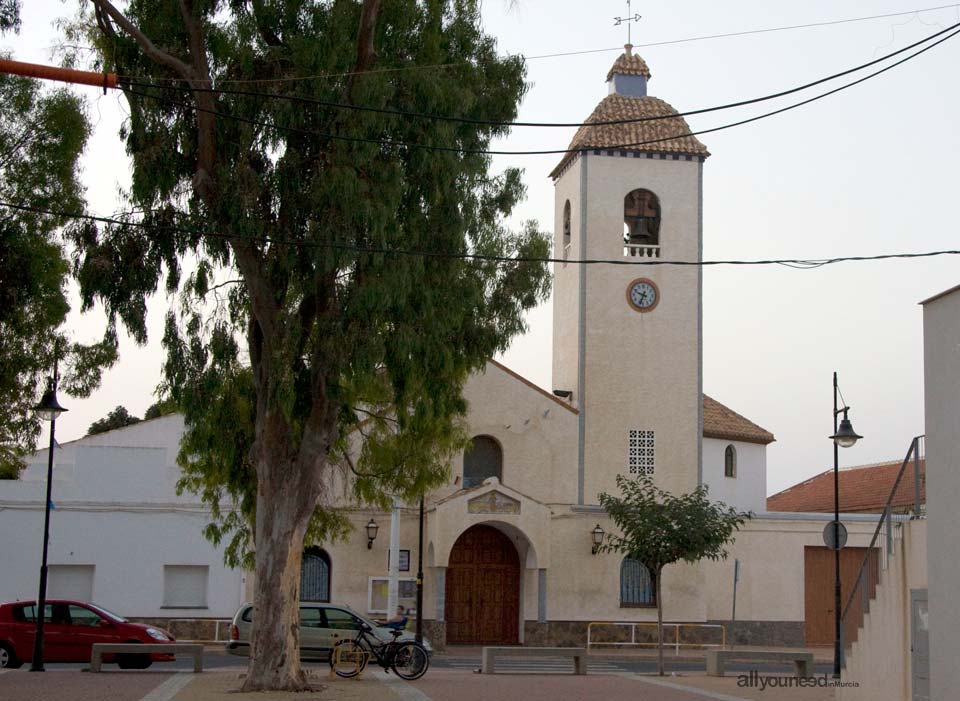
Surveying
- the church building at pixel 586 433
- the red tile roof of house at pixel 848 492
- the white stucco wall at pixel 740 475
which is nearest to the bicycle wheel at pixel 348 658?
the church building at pixel 586 433

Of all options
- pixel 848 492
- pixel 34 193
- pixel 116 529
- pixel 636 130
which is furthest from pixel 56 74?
pixel 848 492

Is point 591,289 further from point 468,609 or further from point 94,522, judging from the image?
point 94,522

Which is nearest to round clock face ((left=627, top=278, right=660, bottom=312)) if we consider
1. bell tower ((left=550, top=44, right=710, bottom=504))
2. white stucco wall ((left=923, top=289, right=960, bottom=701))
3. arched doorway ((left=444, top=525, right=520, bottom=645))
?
bell tower ((left=550, top=44, right=710, bottom=504))

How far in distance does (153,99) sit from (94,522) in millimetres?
16216

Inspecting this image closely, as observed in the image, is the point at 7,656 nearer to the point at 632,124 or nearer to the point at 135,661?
the point at 135,661

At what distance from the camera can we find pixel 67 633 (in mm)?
27453

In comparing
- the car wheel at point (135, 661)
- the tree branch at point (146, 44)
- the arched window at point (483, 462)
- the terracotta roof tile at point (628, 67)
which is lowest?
the car wheel at point (135, 661)

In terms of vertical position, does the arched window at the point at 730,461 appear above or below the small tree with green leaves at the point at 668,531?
above

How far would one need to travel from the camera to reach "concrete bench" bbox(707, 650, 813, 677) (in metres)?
25.0

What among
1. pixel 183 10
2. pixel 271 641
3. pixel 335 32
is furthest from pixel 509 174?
pixel 271 641

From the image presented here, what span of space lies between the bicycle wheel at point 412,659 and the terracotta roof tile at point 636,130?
17.9 meters

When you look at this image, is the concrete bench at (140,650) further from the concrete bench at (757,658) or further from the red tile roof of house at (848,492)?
the red tile roof of house at (848,492)

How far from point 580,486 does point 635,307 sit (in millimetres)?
5381

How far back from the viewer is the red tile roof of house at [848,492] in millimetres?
46941
